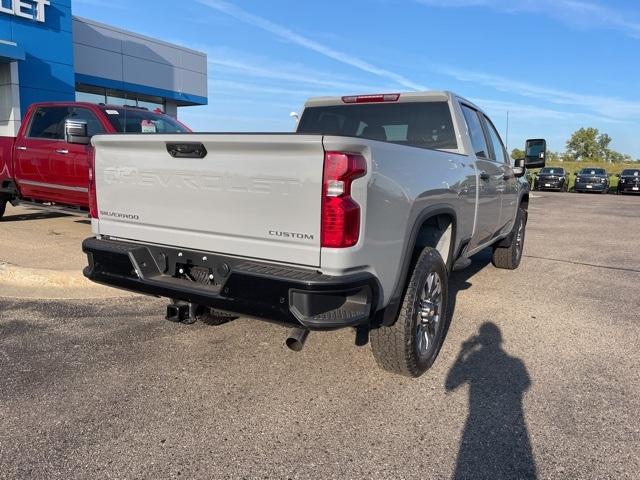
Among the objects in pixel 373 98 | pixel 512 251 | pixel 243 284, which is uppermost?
pixel 373 98

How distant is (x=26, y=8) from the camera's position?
15.7m

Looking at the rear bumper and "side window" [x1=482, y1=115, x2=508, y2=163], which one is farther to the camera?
"side window" [x1=482, y1=115, x2=508, y2=163]

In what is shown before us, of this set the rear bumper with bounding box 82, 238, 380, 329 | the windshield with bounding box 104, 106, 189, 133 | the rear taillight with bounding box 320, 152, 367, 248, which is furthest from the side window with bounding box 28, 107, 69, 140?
the rear taillight with bounding box 320, 152, 367, 248

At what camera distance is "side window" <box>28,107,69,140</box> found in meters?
8.20

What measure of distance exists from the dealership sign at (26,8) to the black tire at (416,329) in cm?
1653

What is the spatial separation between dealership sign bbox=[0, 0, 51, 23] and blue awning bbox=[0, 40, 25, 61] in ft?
3.36

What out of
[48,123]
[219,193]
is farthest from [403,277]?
[48,123]

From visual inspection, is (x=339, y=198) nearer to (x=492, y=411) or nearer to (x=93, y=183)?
(x=492, y=411)

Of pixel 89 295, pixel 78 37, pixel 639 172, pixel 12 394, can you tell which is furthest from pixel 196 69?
pixel 639 172

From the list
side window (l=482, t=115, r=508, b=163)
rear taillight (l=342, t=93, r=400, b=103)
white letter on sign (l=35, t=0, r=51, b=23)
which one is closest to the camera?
rear taillight (l=342, t=93, r=400, b=103)

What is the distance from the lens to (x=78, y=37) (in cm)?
1931

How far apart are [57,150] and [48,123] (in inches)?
29.3

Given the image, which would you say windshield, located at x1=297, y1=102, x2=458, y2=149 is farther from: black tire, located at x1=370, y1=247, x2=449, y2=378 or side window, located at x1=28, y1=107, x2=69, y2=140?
side window, located at x1=28, y1=107, x2=69, y2=140

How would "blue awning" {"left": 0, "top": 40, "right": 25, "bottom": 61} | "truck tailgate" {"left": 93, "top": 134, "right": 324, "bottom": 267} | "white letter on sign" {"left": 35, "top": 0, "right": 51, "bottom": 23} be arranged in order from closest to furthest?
"truck tailgate" {"left": 93, "top": 134, "right": 324, "bottom": 267} → "blue awning" {"left": 0, "top": 40, "right": 25, "bottom": 61} → "white letter on sign" {"left": 35, "top": 0, "right": 51, "bottom": 23}
